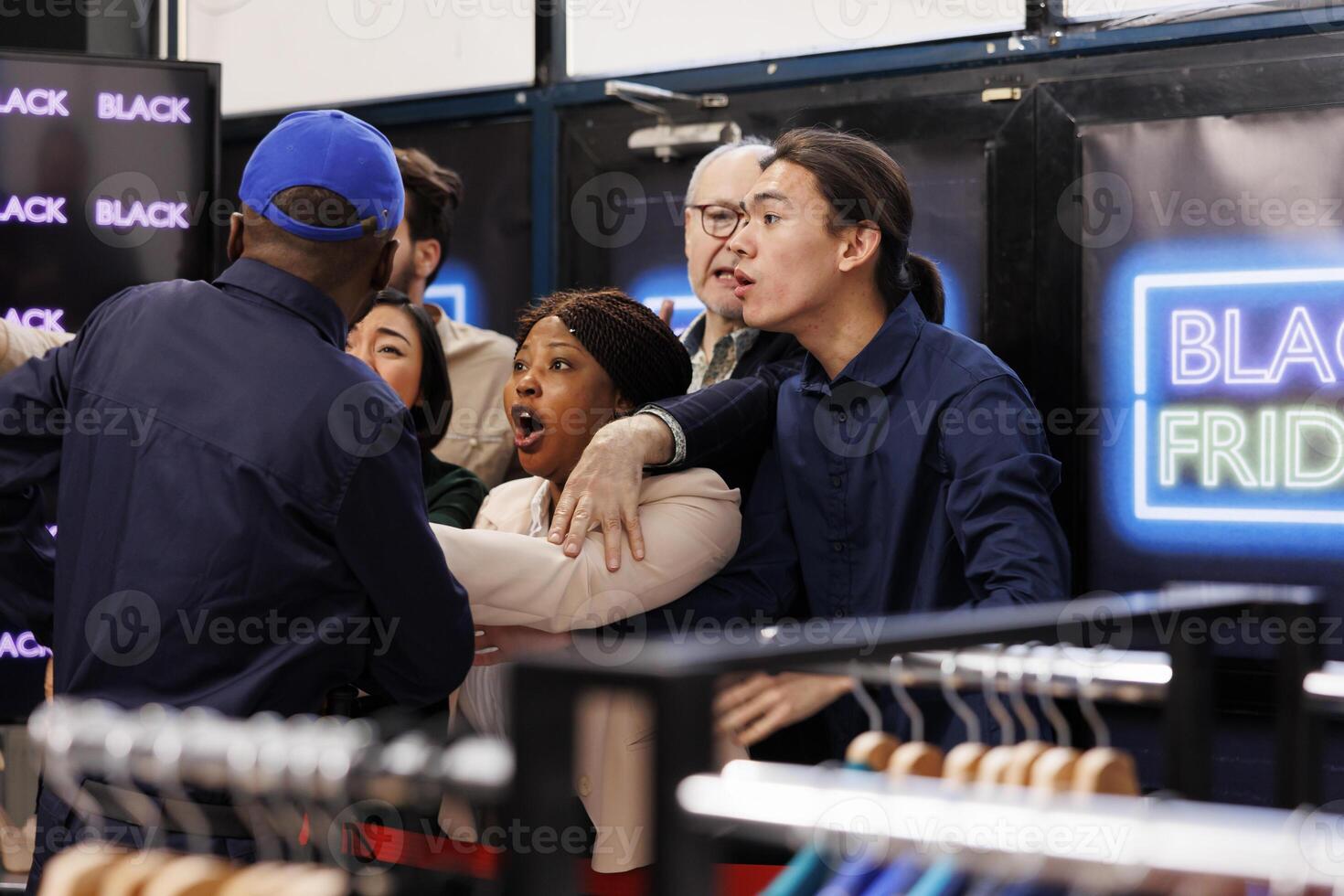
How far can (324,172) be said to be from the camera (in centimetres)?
197

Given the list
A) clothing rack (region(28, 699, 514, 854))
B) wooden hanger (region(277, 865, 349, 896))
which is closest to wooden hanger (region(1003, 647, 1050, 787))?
clothing rack (region(28, 699, 514, 854))

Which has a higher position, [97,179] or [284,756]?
[97,179]

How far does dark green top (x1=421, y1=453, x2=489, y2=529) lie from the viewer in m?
2.95

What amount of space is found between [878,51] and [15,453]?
2331 mm

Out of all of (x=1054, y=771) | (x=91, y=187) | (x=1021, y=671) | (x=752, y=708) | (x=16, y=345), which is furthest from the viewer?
(x=91, y=187)

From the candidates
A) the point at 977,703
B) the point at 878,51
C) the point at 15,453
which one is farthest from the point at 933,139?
the point at 15,453

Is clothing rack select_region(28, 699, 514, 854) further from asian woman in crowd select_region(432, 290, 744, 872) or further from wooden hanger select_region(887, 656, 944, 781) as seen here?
asian woman in crowd select_region(432, 290, 744, 872)

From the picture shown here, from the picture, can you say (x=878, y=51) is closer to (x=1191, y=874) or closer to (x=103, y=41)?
(x=103, y=41)

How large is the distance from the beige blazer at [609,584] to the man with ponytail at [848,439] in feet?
0.15

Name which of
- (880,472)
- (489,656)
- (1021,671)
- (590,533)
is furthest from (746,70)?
(1021,671)

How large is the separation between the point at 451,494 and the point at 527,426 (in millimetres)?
494

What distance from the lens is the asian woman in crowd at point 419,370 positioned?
3031 mm

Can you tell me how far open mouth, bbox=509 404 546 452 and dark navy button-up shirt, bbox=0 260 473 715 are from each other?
1.91ft

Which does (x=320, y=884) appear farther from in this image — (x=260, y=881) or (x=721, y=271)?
(x=721, y=271)
